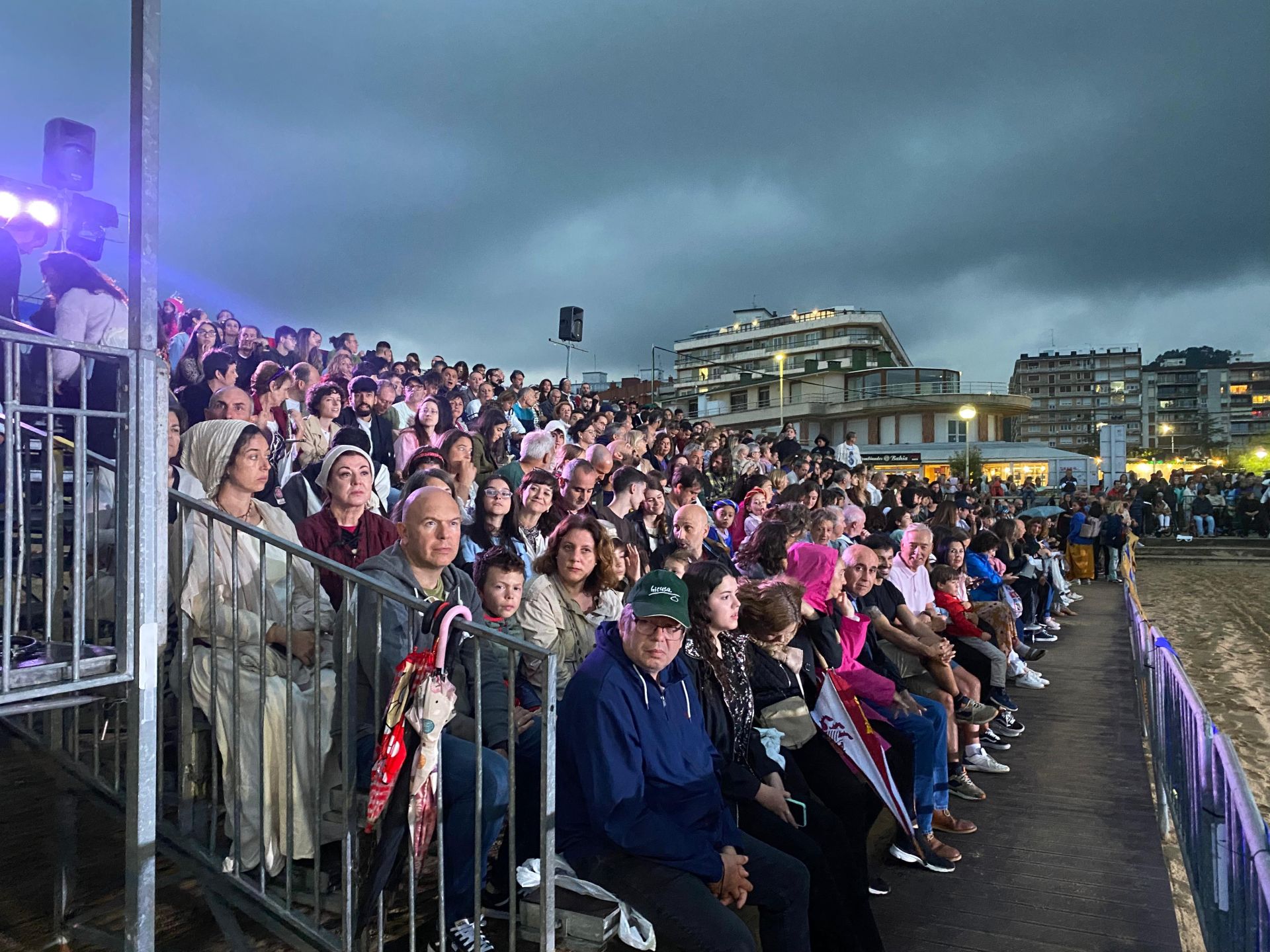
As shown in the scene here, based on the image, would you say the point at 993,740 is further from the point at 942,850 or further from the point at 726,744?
the point at 726,744

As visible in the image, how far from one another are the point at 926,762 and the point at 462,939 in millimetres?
3160

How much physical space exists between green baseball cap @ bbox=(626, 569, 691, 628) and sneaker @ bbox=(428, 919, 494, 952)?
46.9 inches

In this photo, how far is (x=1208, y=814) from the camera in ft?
12.0

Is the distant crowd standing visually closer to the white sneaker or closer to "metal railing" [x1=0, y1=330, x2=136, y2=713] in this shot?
the white sneaker

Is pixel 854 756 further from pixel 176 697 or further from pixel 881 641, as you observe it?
pixel 176 697

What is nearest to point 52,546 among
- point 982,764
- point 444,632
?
point 444,632

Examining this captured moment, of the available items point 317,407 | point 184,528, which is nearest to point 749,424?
point 317,407

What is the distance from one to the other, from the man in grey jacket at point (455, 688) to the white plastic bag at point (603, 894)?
0.20 m

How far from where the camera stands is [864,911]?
135 inches

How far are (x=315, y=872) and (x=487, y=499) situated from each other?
3.04 metres

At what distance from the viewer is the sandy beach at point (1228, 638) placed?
23.9ft

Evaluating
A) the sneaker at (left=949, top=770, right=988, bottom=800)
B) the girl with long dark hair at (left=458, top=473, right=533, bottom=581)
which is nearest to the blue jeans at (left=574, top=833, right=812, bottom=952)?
the girl with long dark hair at (left=458, top=473, right=533, bottom=581)

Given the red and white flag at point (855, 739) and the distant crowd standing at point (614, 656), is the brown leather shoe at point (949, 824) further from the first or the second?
the red and white flag at point (855, 739)

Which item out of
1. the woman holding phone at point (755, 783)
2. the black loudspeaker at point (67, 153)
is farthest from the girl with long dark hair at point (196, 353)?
A: the woman holding phone at point (755, 783)
